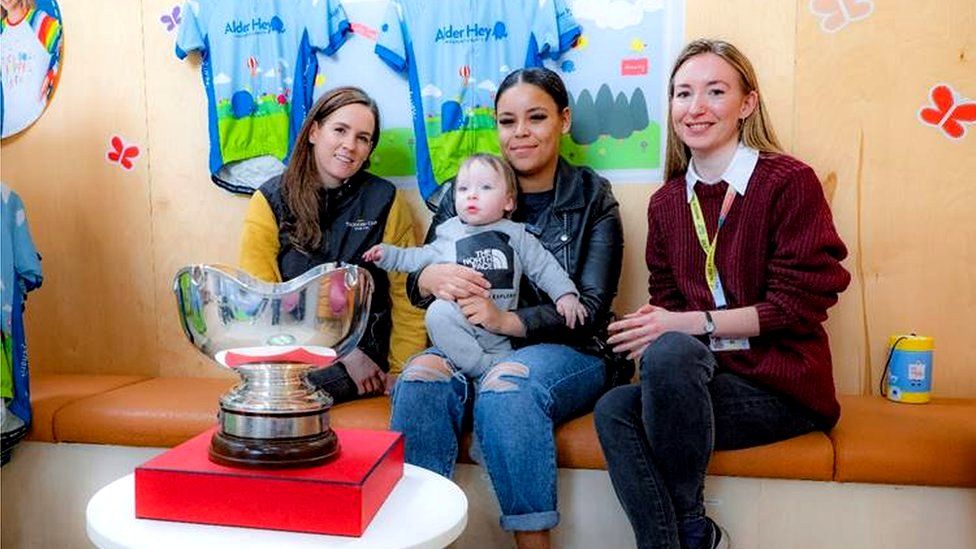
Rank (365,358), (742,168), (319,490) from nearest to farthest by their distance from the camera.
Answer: (319,490), (742,168), (365,358)

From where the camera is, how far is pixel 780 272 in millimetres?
1506

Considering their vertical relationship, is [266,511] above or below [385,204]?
below

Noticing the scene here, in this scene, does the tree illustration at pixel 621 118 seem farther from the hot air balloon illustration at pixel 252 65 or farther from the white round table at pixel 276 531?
the white round table at pixel 276 531

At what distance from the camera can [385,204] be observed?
200 centimetres

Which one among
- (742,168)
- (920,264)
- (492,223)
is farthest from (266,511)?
(920,264)

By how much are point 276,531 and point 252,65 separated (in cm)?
158

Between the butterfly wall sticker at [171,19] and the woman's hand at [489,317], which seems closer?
the woman's hand at [489,317]

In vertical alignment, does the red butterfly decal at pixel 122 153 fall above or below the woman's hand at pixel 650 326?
above

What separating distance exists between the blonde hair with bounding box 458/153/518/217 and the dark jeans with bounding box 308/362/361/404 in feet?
1.86

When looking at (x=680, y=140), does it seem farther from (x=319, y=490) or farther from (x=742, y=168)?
(x=319, y=490)

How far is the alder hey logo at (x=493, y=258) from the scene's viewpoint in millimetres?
1733

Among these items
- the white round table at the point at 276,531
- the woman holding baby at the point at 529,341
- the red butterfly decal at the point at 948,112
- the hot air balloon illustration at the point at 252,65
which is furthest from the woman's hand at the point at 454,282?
the red butterfly decal at the point at 948,112

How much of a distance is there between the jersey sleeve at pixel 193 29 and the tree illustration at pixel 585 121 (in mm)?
1069

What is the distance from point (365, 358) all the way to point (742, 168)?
3.28 ft
